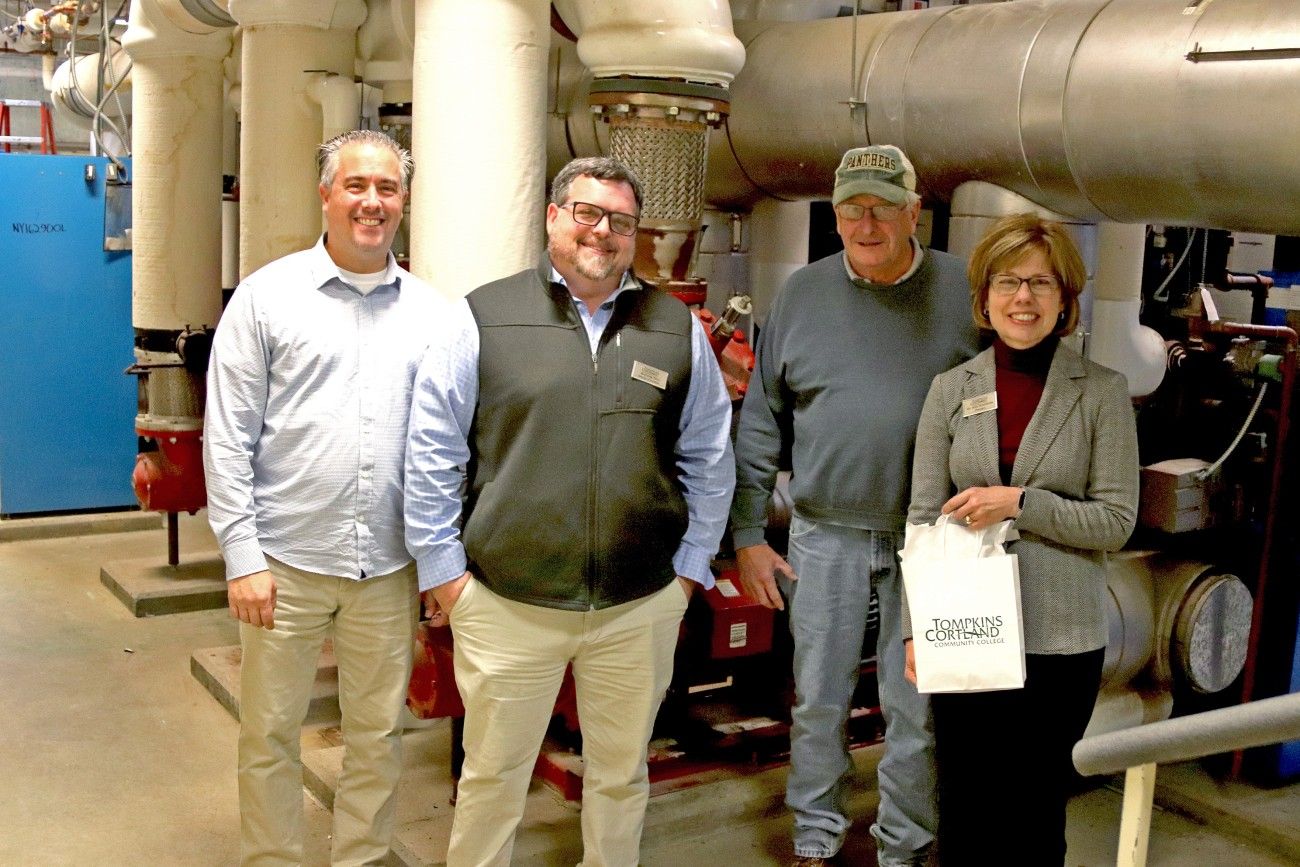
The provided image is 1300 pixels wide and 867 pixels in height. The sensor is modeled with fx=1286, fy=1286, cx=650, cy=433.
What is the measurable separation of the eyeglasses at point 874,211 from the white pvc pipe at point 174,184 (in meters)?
2.77

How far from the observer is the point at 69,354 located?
5.55m

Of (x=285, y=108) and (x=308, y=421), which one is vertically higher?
(x=285, y=108)

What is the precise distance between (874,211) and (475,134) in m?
0.83

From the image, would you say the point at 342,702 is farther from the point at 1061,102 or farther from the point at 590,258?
the point at 1061,102

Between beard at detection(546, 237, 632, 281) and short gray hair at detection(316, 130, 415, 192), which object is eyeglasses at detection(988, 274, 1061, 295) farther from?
short gray hair at detection(316, 130, 415, 192)

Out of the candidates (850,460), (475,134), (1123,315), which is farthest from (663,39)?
(1123,315)

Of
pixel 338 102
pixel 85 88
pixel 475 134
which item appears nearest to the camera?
pixel 475 134

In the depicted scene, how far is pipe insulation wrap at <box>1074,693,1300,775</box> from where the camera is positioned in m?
0.95

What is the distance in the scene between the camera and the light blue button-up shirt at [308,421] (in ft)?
7.13

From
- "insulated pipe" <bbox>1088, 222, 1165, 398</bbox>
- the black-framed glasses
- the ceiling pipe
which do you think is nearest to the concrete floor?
"insulated pipe" <bbox>1088, 222, 1165, 398</bbox>

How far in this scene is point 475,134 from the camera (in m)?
2.56

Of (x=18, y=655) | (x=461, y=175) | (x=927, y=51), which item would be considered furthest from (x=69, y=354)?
(x=927, y=51)

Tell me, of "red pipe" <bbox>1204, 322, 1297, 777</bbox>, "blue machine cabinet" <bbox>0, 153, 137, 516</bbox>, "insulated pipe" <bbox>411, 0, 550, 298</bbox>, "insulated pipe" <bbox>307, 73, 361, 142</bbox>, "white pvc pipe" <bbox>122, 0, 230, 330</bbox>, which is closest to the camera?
"insulated pipe" <bbox>411, 0, 550, 298</bbox>

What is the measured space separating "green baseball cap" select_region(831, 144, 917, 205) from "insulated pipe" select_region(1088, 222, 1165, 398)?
40.2 inches
